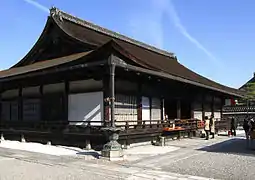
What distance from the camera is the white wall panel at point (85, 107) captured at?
1356cm

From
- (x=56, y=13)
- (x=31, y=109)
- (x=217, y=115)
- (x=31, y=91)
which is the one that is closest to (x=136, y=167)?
(x=31, y=109)

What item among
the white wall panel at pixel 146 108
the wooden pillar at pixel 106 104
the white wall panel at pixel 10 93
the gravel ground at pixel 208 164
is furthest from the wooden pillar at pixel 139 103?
the white wall panel at pixel 10 93

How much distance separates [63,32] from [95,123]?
19.4 feet

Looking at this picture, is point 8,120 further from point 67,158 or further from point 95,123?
point 67,158

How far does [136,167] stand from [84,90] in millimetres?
6202

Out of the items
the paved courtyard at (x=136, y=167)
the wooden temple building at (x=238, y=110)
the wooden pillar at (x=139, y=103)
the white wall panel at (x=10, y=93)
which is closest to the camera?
the paved courtyard at (x=136, y=167)

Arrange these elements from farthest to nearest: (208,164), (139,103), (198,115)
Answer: (198,115)
(139,103)
(208,164)

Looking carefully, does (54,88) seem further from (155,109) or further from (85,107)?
(155,109)

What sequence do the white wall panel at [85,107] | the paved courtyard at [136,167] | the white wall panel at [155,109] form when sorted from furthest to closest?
the white wall panel at [155,109], the white wall panel at [85,107], the paved courtyard at [136,167]

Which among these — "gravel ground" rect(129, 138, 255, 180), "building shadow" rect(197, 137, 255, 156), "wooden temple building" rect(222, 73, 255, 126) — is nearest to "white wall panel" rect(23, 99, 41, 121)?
"gravel ground" rect(129, 138, 255, 180)

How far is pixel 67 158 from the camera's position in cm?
1083

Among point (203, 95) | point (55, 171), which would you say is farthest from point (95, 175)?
point (203, 95)

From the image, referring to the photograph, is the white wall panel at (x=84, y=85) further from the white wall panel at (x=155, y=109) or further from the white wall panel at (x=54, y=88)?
the white wall panel at (x=155, y=109)

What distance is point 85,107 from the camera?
1410 centimetres
